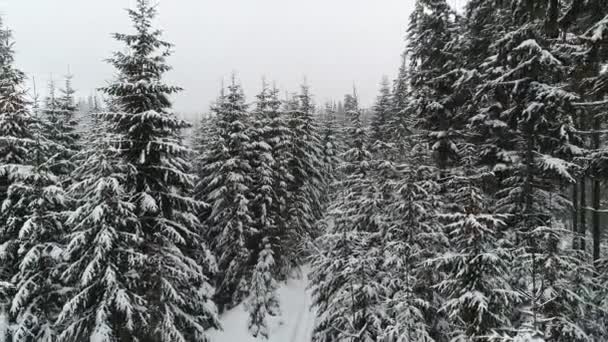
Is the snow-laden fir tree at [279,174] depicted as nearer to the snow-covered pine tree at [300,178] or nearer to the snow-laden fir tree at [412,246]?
the snow-covered pine tree at [300,178]

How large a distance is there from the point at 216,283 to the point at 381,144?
16.1 m

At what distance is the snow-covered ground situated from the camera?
22.5 m

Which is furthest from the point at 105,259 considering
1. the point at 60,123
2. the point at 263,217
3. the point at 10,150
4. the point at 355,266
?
the point at 60,123

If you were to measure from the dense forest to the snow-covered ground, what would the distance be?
7714 mm

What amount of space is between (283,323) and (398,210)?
1464 cm

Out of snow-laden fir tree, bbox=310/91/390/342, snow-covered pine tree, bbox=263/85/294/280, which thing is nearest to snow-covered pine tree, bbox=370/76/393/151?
snow-covered pine tree, bbox=263/85/294/280

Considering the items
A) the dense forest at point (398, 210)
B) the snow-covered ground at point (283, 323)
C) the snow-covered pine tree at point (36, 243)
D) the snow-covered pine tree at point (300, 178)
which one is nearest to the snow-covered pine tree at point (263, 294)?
the snow-covered ground at point (283, 323)

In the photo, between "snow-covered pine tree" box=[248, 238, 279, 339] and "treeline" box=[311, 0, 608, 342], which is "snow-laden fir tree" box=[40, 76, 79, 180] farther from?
"treeline" box=[311, 0, 608, 342]

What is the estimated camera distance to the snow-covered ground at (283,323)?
2253 cm

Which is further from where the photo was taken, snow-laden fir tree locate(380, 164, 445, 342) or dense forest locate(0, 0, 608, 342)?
snow-laden fir tree locate(380, 164, 445, 342)

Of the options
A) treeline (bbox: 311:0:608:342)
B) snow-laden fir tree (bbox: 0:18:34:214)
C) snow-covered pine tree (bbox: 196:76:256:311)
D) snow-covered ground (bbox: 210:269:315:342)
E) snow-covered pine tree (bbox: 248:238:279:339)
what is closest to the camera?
treeline (bbox: 311:0:608:342)

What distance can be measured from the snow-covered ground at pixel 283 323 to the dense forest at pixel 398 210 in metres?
7.71

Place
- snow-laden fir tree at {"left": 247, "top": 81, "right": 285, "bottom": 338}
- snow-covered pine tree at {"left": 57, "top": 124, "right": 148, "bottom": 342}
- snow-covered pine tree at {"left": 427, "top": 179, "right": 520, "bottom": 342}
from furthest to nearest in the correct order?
1. snow-laden fir tree at {"left": 247, "top": 81, "right": 285, "bottom": 338}
2. snow-covered pine tree at {"left": 57, "top": 124, "right": 148, "bottom": 342}
3. snow-covered pine tree at {"left": 427, "top": 179, "right": 520, "bottom": 342}

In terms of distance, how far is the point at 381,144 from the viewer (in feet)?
58.6
